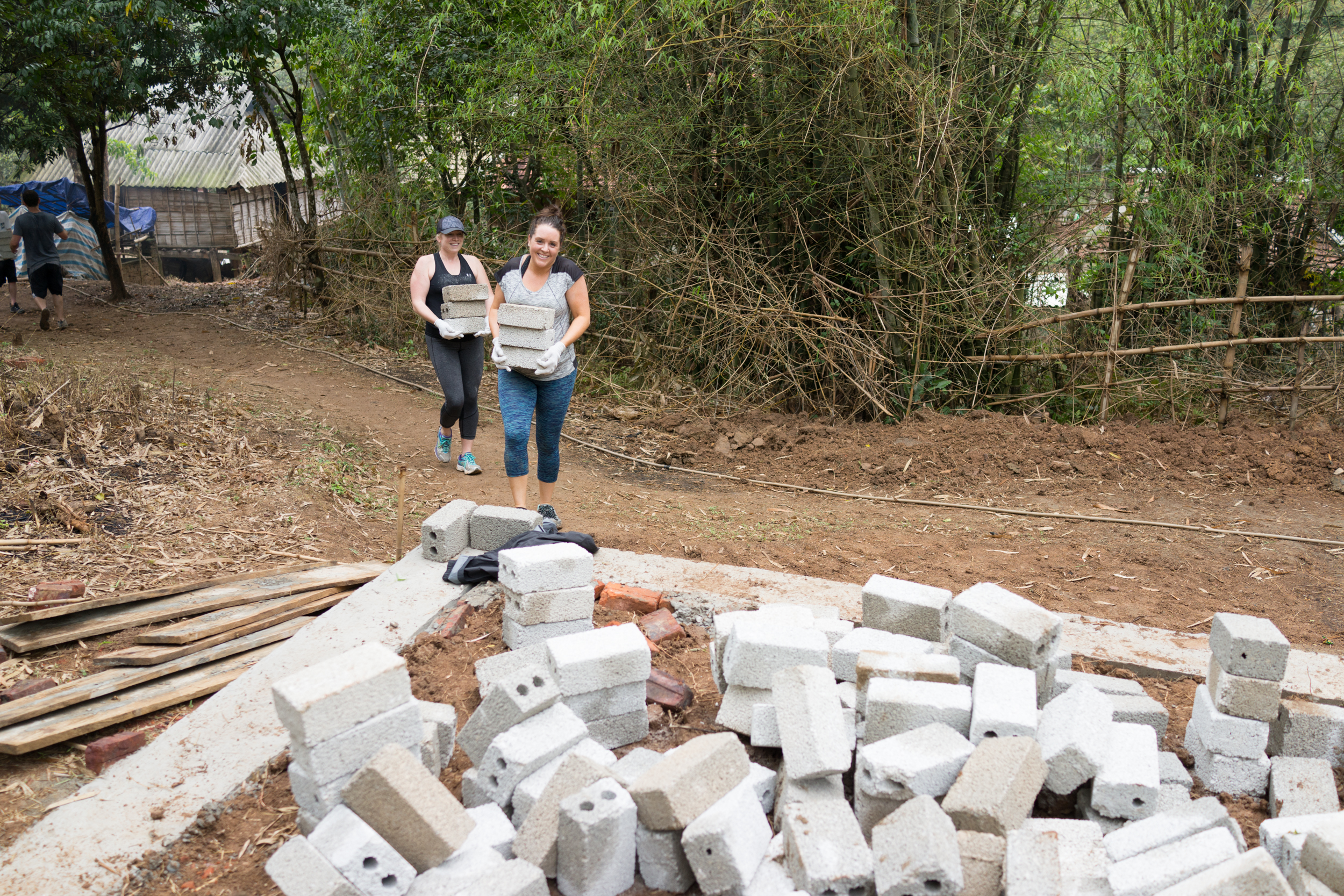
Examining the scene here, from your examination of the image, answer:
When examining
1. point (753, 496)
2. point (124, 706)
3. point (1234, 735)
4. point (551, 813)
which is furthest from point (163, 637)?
point (753, 496)

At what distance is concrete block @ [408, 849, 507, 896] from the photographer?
230cm

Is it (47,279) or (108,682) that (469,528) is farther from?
(47,279)

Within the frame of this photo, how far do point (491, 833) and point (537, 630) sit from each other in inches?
42.6

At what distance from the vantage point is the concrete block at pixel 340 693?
94.3 inches

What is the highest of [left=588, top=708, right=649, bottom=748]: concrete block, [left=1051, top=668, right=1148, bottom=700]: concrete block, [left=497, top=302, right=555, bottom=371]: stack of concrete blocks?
[left=497, top=302, right=555, bottom=371]: stack of concrete blocks

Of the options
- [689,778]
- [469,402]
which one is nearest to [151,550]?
[469,402]

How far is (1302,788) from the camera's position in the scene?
2775 millimetres

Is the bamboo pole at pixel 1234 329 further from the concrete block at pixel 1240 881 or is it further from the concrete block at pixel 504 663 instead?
the concrete block at pixel 504 663

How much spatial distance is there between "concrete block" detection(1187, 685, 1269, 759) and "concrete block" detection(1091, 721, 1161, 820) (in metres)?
0.35

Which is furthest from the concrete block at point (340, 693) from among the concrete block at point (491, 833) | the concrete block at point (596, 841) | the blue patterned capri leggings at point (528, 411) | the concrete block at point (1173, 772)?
the concrete block at point (1173, 772)

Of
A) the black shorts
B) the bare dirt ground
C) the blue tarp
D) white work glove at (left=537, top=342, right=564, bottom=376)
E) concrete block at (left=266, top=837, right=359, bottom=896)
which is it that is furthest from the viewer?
the blue tarp

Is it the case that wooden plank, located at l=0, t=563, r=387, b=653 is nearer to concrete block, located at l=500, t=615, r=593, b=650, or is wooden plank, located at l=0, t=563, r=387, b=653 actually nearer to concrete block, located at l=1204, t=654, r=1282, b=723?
concrete block, located at l=500, t=615, r=593, b=650

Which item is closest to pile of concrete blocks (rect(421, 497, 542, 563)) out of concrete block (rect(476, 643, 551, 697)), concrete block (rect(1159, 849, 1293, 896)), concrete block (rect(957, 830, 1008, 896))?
concrete block (rect(476, 643, 551, 697))

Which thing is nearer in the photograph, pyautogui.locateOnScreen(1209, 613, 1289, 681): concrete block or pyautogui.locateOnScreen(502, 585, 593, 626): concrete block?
pyautogui.locateOnScreen(1209, 613, 1289, 681): concrete block
